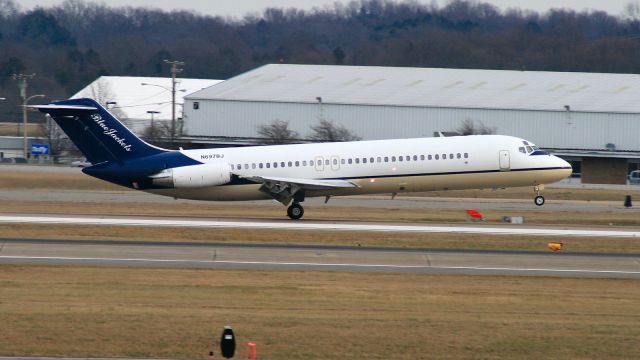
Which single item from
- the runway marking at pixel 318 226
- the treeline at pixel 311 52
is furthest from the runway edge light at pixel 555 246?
the treeline at pixel 311 52

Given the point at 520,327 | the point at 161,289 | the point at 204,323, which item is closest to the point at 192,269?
the point at 161,289

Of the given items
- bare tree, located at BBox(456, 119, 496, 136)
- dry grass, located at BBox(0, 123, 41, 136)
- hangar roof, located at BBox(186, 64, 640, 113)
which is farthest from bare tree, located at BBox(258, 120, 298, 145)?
dry grass, located at BBox(0, 123, 41, 136)

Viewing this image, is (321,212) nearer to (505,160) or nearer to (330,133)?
(505,160)

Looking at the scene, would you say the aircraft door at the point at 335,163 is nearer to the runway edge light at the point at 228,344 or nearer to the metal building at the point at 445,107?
the runway edge light at the point at 228,344

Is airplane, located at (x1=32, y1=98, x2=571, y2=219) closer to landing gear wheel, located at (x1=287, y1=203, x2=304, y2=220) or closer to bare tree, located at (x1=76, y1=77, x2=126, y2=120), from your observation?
landing gear wheel, located at (x1=287, y1=203, x2=304, y2=220)

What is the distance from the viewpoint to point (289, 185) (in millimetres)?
46438

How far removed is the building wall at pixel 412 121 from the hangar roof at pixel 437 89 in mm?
631

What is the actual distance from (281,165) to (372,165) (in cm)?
364

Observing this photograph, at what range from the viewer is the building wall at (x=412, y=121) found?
92.0m

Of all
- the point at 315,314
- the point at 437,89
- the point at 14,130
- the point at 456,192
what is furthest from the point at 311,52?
the point at 315,314

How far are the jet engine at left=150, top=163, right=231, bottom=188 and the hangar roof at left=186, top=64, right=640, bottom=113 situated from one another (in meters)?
50.8

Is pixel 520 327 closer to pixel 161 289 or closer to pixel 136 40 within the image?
pixel 161 289

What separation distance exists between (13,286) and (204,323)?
6.49 meters

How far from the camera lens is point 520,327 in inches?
1011
